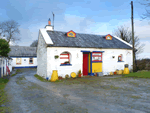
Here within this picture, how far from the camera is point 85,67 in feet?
49.9

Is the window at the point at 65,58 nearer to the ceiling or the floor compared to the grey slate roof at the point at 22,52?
nearer to the floor

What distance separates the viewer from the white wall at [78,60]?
12627 mm

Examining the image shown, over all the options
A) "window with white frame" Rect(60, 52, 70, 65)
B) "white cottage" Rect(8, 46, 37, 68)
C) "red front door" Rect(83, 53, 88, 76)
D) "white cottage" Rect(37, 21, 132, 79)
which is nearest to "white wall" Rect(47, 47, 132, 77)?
"white cottage" Rect(37, 21, 132, 79)

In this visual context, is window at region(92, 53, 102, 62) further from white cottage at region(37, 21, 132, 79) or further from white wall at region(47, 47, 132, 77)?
white wall at region(47, 47, 132, 77)

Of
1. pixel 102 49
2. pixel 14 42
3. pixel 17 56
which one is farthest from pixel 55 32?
pixel 14 42

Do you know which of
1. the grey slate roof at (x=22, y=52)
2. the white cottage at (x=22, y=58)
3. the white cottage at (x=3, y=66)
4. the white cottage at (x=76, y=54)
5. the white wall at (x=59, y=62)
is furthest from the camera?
the grey slate roof at (x=22, y=52)

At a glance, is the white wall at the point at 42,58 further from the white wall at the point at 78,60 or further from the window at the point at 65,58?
the window at the point at 65,58

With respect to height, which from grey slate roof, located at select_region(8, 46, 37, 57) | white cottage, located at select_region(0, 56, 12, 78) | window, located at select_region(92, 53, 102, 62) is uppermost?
grey slate roof, located at select_region(8, 46, 37, 57)

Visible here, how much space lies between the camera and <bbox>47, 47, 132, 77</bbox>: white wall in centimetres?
1263

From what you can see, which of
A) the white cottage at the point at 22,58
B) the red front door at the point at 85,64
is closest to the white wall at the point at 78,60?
the red front door at the point at 85,64

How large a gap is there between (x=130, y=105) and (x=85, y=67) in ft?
32.7

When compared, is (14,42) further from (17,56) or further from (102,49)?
(102,49)

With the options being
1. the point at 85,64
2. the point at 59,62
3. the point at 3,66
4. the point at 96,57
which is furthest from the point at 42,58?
the point at 96,57

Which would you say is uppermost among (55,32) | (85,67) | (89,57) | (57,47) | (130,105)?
(55,32)
